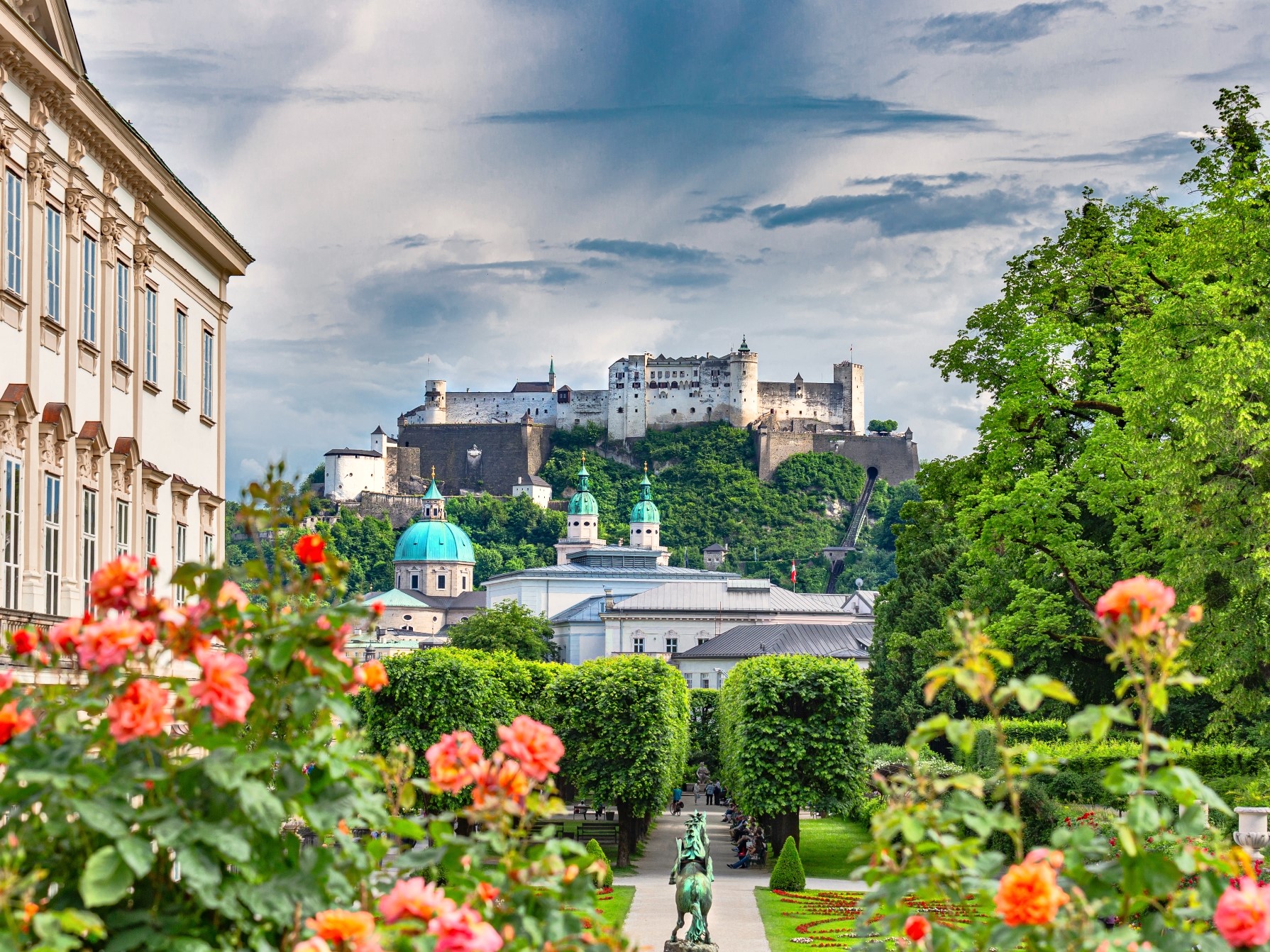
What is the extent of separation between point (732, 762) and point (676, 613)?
2725 inches

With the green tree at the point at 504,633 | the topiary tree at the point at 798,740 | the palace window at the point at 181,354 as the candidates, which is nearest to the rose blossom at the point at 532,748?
the palace window at the point at 181,354

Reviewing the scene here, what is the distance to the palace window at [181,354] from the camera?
25.0 meters

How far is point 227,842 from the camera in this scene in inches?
230

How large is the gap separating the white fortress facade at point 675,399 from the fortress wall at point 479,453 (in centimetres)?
300

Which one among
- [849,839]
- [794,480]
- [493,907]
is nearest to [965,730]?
[493,907]

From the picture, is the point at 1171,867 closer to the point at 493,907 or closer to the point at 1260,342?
the point at 493,907

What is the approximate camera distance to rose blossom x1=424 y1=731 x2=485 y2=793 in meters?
6.73

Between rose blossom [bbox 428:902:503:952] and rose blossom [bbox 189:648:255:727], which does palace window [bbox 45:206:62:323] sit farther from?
rose blossom [bbox 428:902:503:952]

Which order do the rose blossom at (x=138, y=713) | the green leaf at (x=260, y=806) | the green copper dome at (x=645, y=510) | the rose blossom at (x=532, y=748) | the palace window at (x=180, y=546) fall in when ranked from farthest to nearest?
the green copper dome at (x=645, y=510) → the palace window at (x=180, y=546) → the rose blossom at (x=532, y=748) → the rose blossom at (x=138, y=713) → the green leaf at (x=260, y=806)

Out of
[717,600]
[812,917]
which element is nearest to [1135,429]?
[812,917]

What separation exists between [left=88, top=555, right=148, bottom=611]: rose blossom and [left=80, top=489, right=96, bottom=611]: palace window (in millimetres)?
13859

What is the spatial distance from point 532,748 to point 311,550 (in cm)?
129

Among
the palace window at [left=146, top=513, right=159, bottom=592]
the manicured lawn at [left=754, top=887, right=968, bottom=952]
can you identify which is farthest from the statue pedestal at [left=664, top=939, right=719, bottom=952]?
the palace window at [left=146, top=513, right=159, bottom=592]

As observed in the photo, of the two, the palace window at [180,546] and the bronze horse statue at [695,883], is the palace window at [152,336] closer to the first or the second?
the palace window at [180,546]
